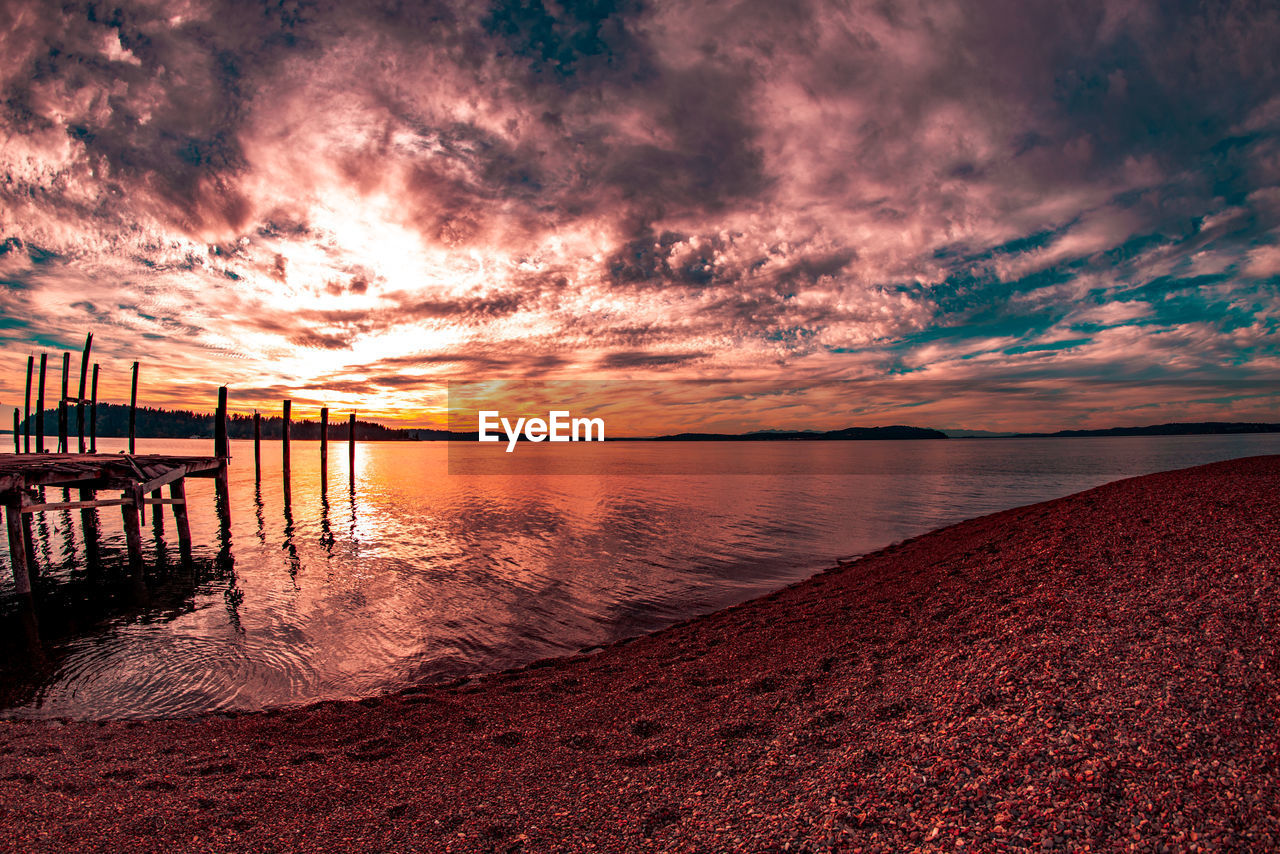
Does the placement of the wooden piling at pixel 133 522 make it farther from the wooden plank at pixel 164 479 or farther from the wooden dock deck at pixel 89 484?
the wooden plank at pixel 164 479

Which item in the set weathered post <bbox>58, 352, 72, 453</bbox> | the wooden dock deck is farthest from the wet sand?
weathered post <bbox>58, 352, 72, 453</bbox>

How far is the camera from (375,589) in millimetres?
16906

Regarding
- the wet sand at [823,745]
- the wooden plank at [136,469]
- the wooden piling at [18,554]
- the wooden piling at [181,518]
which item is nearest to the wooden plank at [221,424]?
the wooden piling at [181,518]

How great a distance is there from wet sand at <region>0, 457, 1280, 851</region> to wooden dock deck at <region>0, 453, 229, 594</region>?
11.5 metres

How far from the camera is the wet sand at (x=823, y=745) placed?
4.25 metres

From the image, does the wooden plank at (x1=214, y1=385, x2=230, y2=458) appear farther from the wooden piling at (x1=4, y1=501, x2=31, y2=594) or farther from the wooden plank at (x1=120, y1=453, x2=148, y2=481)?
the wooden piling at (x1=4, y1=501, x2=31, y2=594)

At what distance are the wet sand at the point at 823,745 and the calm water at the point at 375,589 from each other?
2.00 metres

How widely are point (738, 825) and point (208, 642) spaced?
13.8 meters

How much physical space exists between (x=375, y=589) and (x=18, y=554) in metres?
9.13

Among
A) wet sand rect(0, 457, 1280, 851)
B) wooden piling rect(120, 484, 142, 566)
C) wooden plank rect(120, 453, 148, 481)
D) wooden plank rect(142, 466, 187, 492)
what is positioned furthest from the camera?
wooden plank rect(142, 466, 187, 492)

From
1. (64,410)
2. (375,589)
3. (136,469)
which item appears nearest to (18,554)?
(136,469)

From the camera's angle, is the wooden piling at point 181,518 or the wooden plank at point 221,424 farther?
the wooden plank at point 221,424

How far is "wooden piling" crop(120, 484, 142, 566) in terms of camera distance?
18984 millimetres

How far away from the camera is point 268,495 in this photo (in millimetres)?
44125
